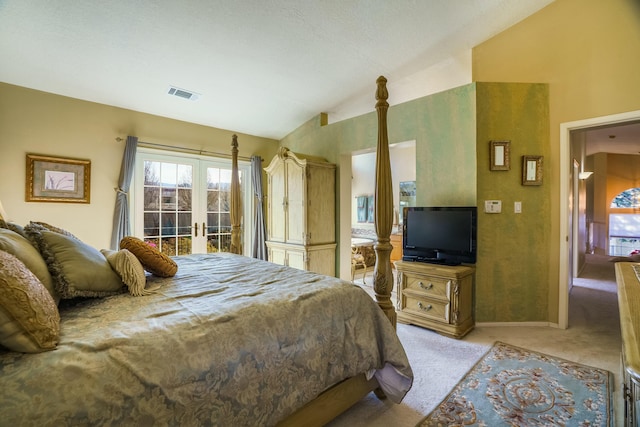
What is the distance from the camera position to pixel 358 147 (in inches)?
158

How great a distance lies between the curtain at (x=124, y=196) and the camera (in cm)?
365

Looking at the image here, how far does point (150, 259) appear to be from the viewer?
177 centimetres

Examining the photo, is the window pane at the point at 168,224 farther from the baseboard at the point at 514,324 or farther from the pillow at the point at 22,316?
the baseboard at the point at 514,324

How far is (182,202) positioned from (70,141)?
4.67 ft

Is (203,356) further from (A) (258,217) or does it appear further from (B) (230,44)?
(A) (258,217)

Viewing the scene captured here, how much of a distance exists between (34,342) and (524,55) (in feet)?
13.7

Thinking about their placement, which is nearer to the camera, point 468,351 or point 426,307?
point 468,351

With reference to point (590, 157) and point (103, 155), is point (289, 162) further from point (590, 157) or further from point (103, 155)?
point (590, 157)

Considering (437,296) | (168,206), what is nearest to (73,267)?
(437,296)

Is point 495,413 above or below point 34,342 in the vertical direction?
below

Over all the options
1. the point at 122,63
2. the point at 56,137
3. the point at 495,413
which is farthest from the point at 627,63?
the point at 56,137

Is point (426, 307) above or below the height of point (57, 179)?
below

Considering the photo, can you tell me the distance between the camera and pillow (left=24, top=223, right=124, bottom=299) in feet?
4.24

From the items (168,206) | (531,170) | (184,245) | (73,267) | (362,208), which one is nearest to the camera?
(73,267)
